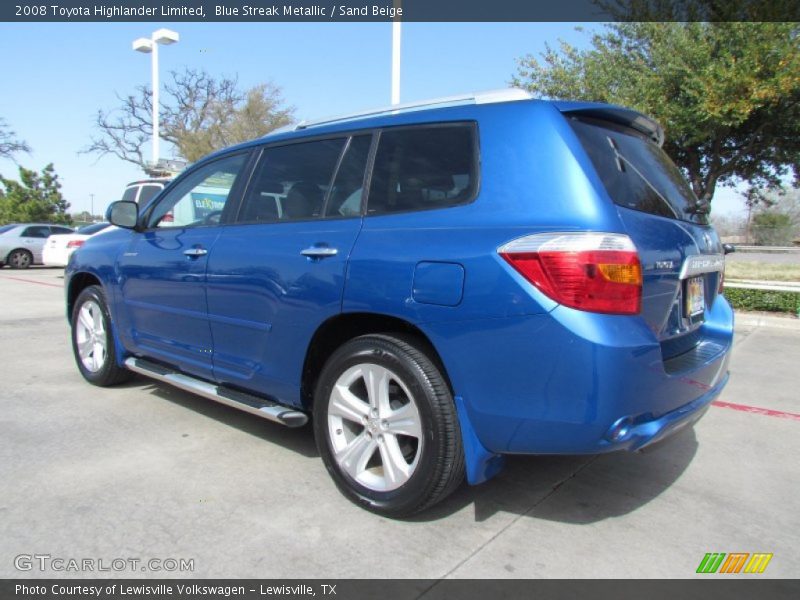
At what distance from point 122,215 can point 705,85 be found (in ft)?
29.8

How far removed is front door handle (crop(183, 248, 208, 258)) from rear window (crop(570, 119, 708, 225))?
7.28ft

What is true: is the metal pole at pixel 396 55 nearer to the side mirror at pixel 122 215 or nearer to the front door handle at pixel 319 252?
the side mirror at pixel 122 215

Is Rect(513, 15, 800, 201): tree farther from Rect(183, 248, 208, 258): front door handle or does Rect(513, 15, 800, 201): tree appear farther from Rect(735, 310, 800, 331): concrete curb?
Rect(183, 248, 208, 258): front door handle

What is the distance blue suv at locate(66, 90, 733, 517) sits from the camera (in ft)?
7.21

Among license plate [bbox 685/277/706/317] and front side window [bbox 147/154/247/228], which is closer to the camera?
license plate [bbox 685/277/706/317]

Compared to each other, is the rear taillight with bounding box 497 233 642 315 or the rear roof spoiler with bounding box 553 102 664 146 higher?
the rear roof spoiler with bounding box 553 102 664 146

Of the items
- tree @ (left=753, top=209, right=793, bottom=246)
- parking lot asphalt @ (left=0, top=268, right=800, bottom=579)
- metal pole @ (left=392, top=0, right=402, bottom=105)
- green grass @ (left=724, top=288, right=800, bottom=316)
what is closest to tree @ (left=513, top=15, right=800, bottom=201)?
green grass @ (left=724, top=288, right=800, bottom=316)

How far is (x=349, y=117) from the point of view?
332 cm

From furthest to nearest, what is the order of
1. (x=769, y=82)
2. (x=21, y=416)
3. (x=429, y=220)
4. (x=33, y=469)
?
(x=769, y=82) < (x=21, y=416) < (x=33, y=469) < (x=429, y=220)

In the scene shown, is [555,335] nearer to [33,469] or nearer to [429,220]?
[429,220]

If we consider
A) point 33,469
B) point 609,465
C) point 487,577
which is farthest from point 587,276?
point 33,469

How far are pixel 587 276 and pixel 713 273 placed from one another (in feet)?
4.18

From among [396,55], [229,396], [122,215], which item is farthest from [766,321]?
[122,215]

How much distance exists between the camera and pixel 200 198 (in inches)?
177
